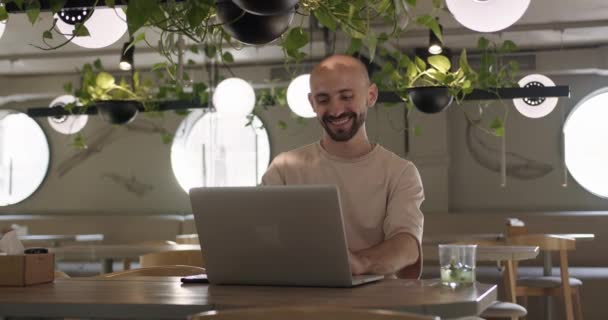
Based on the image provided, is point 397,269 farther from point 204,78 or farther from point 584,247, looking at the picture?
point 204,78

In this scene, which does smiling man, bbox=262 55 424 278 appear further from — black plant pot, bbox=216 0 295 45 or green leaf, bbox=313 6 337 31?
black plant pot, bbox=216 0 295 45

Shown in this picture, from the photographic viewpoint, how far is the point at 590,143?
36.3 ft

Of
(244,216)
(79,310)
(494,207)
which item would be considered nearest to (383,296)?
(244,216)

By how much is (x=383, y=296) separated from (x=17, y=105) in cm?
1183

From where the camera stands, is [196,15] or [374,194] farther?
[374,194]

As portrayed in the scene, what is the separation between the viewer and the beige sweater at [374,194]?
269cm

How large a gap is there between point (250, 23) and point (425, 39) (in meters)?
7.72

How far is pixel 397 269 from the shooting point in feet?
8.32

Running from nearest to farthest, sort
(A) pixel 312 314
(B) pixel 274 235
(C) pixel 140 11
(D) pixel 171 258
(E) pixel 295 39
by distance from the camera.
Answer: (A) pixel 312 314
(B) pixel 274 235
(C) pixel 140 11
(E) pixel 295 39
(D) pixel 171 258

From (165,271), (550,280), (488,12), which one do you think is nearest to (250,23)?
(488,12)

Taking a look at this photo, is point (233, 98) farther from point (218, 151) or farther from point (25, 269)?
point (218, 151)

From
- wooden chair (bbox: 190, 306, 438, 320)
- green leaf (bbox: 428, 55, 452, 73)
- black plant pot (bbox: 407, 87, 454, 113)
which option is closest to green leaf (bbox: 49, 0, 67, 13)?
wooden chair (bbox: 190, 306, 438, 320)

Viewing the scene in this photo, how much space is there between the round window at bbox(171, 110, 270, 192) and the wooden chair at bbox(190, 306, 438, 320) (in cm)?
1085

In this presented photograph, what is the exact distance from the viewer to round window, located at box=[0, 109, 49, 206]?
13.0 m
